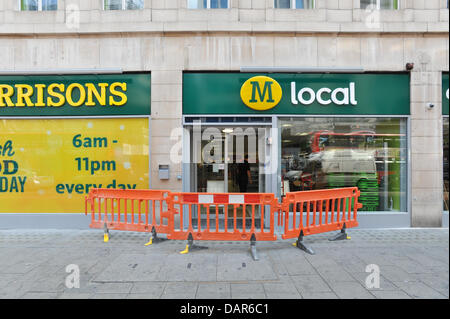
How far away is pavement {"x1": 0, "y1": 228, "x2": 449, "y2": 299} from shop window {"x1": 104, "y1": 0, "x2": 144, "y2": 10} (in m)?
6.48

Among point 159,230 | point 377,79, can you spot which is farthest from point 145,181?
point 377,79

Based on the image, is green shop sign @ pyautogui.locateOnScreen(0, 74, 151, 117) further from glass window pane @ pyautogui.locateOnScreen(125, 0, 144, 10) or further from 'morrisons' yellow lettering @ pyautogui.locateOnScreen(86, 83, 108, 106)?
glass window pane @ pyautogui.locateOnScreen(125, 0, 144, 10)

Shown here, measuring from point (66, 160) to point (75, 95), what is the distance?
6.21 ft

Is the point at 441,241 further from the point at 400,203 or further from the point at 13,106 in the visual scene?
the point at 13,106

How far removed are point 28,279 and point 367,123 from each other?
854 cm

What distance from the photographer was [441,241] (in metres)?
5.45

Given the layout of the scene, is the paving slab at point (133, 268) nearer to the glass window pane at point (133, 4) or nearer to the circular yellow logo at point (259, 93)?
the circular yellow logo at point (259, 93)

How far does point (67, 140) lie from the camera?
22.8ft

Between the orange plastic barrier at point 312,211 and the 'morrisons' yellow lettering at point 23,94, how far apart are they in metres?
7.47

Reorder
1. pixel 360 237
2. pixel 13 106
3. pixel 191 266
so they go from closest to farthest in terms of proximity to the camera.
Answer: pixel 191 266, pixel 360 237, pixel 13 106

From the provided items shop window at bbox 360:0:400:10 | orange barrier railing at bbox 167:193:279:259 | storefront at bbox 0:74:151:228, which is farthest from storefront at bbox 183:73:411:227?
shop window at bbox 360:0:400:10

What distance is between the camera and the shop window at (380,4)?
694cm

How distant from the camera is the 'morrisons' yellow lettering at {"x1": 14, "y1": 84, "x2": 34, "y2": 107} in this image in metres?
6.76

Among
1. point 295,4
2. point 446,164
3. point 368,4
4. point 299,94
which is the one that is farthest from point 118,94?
point 446,164
